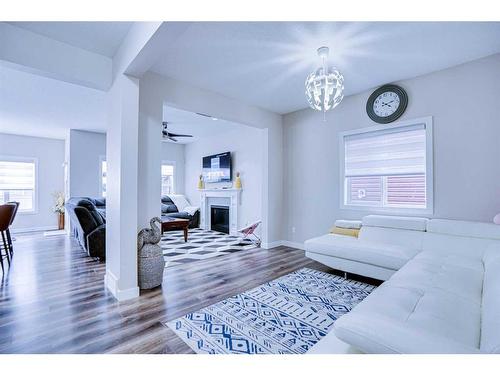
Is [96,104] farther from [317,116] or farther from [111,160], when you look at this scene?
[317,116]

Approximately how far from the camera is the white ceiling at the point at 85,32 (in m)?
2.17

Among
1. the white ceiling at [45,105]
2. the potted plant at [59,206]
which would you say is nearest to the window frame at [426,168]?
the white ceiling at [45,105]

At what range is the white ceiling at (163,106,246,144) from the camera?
5047 mm

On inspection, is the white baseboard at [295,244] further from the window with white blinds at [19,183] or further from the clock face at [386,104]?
the window with white blinds at [19,183]

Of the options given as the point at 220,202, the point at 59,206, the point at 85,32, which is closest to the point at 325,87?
the point at 85,32

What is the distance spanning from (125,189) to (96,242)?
2.00 metres

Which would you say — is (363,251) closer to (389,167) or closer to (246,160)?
(389,167)

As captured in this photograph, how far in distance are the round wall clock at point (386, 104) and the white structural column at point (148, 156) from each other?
3078mm

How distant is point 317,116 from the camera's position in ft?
14.4

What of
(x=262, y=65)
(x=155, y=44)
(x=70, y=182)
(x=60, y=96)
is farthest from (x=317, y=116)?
(x=70, y=182)

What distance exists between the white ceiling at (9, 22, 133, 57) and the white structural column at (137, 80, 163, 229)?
1.97 ft

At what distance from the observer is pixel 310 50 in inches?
104

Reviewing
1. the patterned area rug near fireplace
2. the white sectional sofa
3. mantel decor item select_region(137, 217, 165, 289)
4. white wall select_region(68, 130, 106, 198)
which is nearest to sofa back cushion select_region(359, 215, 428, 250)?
the white sectional sofa

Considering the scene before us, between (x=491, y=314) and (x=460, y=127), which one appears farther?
(x=460, y=127)
